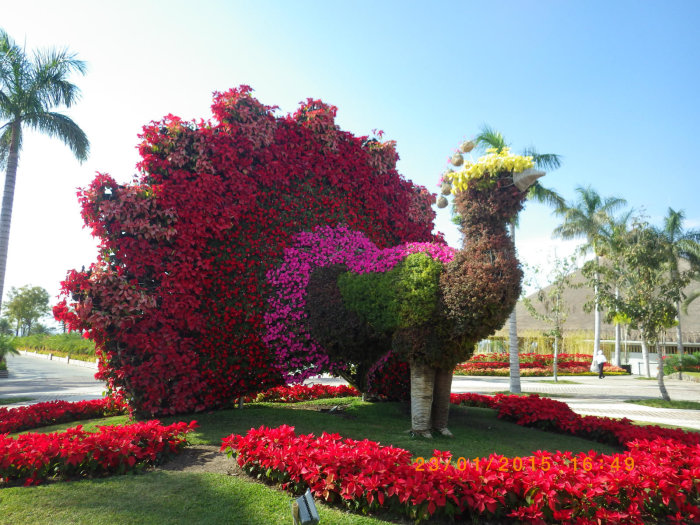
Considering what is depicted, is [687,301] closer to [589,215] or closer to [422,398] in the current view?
[589,215]

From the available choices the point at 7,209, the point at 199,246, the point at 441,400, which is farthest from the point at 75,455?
the point at 7,209

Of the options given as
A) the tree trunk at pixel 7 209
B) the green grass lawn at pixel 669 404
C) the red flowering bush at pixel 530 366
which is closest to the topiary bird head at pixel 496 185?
the green grass lawn at pixel 669 404

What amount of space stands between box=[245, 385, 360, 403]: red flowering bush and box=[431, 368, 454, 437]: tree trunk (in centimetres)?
387

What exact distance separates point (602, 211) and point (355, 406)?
25256mm

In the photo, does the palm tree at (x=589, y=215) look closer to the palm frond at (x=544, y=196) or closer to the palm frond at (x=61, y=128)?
the palm frond at (x=544, y=196)

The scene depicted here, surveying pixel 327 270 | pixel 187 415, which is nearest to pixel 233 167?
pixel 327 270

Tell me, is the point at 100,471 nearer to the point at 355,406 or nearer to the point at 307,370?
the point at 307,370

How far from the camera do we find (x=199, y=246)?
7664 mm

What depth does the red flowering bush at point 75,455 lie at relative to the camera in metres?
4.65

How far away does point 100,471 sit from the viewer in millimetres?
4898

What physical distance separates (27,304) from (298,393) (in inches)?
2416

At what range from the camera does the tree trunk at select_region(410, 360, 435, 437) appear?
6648 mm

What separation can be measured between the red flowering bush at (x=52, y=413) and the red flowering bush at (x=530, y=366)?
71.7ft
